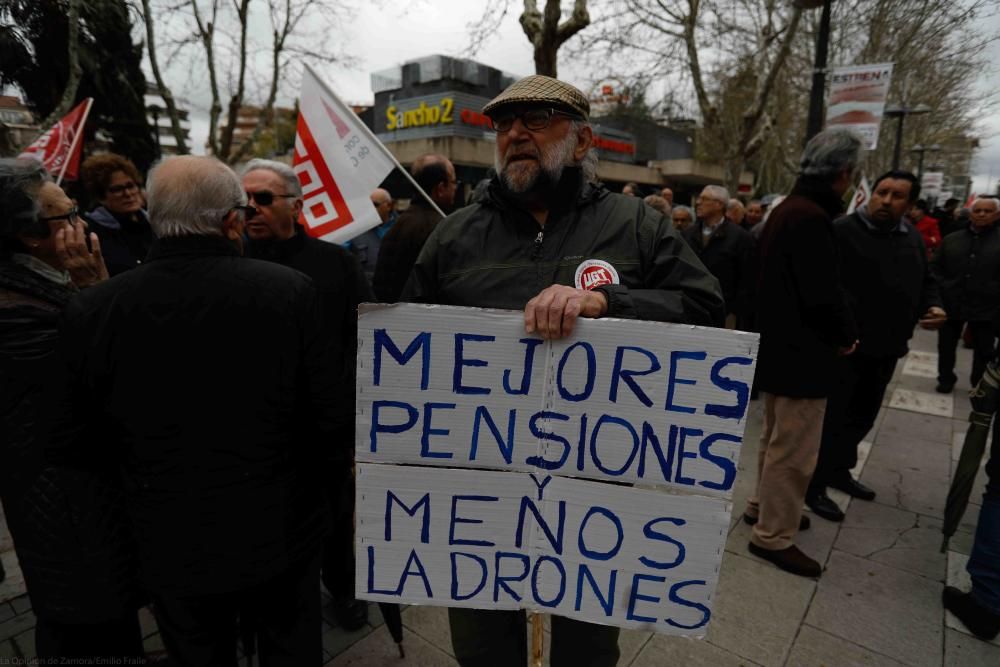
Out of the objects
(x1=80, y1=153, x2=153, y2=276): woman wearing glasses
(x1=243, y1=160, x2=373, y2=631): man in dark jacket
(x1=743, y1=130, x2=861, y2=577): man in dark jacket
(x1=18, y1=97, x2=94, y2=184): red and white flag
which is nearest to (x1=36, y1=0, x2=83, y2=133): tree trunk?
(x1=18, y1=97, x2=94, y2=184): red and white flag

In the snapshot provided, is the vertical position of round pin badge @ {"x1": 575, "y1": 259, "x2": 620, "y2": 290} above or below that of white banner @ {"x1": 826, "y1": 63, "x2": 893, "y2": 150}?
below

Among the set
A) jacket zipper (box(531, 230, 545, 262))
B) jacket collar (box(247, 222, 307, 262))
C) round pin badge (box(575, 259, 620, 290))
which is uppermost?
jacket zipper (box(531, 230, 545, 262))

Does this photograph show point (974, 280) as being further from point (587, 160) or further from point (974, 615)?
point (587, 160)

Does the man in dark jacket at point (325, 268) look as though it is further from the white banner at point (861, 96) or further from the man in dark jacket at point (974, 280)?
the white banner at point (861, 96)

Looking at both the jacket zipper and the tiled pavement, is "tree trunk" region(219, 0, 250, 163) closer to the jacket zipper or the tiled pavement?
the tiled pavement

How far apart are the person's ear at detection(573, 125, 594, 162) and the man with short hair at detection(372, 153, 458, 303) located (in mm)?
1705

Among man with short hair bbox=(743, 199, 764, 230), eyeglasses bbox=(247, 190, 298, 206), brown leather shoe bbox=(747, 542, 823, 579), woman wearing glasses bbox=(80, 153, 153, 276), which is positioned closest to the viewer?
eyeglasses bbox=(247, 190, 298, 206)

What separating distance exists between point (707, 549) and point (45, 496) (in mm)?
1837

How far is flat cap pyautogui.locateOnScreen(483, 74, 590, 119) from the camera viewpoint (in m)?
1.53

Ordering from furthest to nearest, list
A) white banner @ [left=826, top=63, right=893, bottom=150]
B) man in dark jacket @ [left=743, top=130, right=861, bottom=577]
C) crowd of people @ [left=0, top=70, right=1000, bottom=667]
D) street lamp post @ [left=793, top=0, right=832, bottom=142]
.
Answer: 1. white banner @ [left=826, top=63, right=893, bottom=150]
2. street lamp post @ [left=793, top=0, right=832, bottom=142]
3. man in dark jacket @ [left=743, top=130, right=861, bottom=577]
4. crowd of people @ [left=0, top=70, right=1000, bottom=667]

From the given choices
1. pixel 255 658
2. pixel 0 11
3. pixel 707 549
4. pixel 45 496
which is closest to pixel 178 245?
pixel 45 496

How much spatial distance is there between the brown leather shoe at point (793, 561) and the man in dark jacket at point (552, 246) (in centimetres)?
155

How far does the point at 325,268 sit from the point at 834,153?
231 cm

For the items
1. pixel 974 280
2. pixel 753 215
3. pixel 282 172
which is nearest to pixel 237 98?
pixel 753 215
